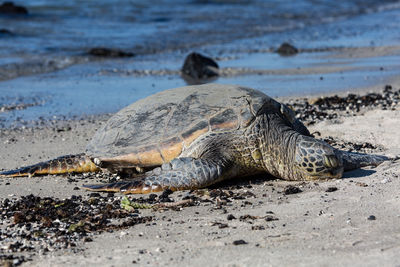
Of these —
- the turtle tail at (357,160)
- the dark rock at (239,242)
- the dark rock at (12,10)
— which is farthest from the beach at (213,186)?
the dark rock at (12,10)

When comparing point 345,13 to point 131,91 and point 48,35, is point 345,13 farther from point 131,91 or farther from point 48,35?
point 131,91

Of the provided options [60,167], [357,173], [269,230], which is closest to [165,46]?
[60,167]

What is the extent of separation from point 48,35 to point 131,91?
29.5ft

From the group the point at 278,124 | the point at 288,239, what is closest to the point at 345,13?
the point at 278,124

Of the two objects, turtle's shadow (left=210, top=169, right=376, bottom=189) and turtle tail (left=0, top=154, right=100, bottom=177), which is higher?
turtle's shadow (left=210, top=169, right=376, bottom=189)

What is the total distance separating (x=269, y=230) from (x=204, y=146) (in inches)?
61.8

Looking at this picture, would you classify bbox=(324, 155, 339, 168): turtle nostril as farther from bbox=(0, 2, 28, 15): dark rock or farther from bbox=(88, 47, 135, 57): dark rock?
bbox=(0, 2, 28, 15): dark rock

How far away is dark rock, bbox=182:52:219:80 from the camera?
11.9m

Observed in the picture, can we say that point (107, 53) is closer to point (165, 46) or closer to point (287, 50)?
point (165, 46)

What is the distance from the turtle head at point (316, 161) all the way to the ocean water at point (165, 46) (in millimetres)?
4554

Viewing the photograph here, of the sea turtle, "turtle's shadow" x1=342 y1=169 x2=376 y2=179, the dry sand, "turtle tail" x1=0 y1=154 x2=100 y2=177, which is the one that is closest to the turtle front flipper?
the sea turtle

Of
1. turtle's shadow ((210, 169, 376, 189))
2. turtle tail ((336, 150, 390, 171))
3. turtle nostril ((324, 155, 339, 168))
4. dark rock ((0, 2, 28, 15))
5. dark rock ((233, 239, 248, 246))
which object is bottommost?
turtle's shadow ((210, 169, 376, 189))

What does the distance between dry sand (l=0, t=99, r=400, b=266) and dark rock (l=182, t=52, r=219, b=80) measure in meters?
6.36

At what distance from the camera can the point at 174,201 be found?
4980 millimetres
